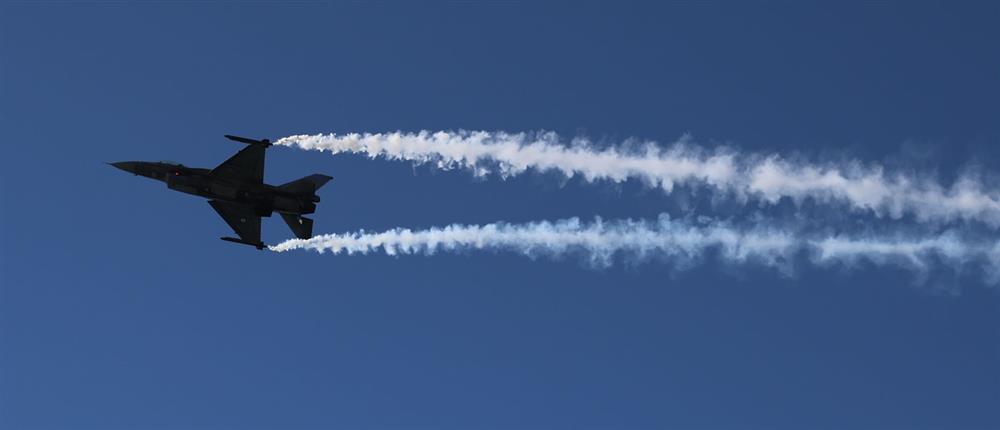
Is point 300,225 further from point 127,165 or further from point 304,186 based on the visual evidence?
point 127,165

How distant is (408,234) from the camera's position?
99750mm

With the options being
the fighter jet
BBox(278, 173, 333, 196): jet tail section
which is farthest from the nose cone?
BBox(278, 173, 333, 196): jet tail section

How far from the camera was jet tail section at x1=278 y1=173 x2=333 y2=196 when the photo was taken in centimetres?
9975

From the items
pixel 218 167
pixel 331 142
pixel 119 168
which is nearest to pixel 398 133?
pixel 331 142

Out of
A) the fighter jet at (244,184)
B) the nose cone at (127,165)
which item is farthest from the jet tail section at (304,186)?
the nose cone at (127,165)

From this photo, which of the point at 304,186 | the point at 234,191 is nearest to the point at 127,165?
the point at 234,191

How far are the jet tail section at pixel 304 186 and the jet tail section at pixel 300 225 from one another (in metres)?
2.66

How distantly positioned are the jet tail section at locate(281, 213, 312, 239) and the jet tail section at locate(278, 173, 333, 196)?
105 inches

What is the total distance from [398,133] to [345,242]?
8911mm

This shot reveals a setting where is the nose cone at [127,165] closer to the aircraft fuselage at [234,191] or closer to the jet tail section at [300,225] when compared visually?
the aircraft fuselage at [234,191]

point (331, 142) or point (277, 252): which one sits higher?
point (331, 142)

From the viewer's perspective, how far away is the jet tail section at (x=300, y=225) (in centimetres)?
10225

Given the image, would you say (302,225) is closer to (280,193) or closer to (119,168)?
(280,193)

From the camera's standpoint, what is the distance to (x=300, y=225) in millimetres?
102625
